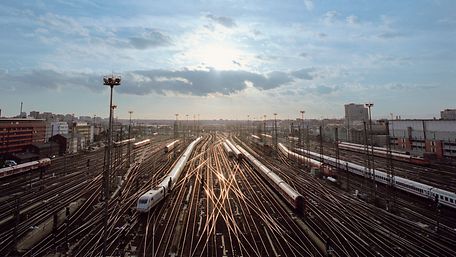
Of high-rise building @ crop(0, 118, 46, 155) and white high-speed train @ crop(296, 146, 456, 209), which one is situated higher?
high-rise building @ crop(0, 118, 46, 155)

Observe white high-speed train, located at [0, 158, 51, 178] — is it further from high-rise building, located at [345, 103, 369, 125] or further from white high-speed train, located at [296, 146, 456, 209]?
high-rise building, located at [345, 103, 369, 125]

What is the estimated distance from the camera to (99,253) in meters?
17.5

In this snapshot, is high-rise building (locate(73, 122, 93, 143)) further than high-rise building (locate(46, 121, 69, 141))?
Yes

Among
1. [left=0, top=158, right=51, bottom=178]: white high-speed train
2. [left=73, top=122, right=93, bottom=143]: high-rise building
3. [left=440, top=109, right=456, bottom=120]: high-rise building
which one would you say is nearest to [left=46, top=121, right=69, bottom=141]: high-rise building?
[left=73, top=122, right=93, bottom=143]: high-rise building

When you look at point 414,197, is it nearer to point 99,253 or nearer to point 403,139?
point 99,253

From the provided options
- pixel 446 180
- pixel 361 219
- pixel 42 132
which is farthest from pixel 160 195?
pixel 42 132

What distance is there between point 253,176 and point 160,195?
20.4 m

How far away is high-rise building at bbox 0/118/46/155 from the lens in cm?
5709

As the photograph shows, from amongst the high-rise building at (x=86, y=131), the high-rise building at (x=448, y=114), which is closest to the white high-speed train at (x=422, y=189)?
the high-rise building at (x=86, y=131)

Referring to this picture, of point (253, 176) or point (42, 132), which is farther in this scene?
point (42, 132)

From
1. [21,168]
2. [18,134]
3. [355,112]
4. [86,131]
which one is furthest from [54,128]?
[355,112]

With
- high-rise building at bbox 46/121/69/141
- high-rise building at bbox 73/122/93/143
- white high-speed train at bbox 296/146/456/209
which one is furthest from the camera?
high-rise building at bbox 73/122/93/143

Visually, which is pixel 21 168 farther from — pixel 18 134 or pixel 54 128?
pixel 54 128

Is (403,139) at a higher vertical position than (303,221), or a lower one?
higher
